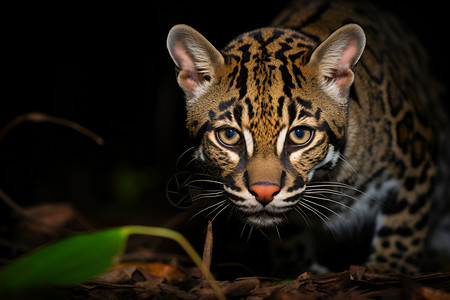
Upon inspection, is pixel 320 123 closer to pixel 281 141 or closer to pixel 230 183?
pixel 281 141

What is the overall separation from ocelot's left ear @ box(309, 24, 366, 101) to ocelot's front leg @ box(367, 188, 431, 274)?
142cm

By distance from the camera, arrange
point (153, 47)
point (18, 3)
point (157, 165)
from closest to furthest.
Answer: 1. point (18, 3)
2. point (153, 47)
3. point (157, 165)

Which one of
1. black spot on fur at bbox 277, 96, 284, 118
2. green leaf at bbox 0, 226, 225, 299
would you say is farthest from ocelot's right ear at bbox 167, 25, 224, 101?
green leaf at bbox 0, 226, 225, 299

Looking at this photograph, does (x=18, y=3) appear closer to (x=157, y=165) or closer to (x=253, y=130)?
(x=157, y=165)

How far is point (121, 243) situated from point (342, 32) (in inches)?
95.4

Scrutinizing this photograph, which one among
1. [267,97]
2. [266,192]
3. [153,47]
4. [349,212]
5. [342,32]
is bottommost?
[349,212]

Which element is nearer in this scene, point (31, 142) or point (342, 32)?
point (342, 32)

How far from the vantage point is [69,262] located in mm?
2287

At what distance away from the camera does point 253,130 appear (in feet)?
11.7

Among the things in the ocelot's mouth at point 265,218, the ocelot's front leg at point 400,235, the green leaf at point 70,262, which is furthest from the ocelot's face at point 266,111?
the green leaf at point 70,262

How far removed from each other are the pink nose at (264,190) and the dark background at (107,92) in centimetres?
378

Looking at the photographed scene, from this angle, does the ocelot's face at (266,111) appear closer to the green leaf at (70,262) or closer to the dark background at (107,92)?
the green leaf at (70,262)

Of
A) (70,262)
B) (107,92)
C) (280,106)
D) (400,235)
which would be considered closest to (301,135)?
(280,106)

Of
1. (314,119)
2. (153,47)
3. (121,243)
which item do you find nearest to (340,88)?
(314,119)
